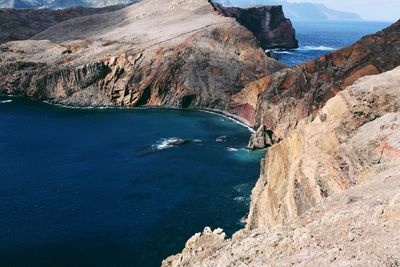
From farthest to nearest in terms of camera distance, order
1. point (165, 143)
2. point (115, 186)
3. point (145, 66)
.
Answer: point (145, 66) → point (165, 143) → point (115, 186)

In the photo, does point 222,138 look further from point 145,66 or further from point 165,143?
point 145,66

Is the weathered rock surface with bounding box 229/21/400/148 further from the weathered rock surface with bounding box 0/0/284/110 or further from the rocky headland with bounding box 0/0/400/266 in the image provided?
the weathered rock surface with bounding box 0/0/284/110

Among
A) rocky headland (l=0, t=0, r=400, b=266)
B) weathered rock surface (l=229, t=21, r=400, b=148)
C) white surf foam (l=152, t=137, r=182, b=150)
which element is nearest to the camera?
rocky headland (l=0, t=0, r=400, b=266)

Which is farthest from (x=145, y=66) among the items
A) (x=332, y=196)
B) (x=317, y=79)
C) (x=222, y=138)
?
(x=332, y=196)

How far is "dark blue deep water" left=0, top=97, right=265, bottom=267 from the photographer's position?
186ft

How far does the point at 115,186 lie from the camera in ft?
247

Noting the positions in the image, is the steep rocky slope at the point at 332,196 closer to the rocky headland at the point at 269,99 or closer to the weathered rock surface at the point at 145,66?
the rocky headland at the point at 269,99

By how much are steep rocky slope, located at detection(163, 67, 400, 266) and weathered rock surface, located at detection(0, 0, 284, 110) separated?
280ft

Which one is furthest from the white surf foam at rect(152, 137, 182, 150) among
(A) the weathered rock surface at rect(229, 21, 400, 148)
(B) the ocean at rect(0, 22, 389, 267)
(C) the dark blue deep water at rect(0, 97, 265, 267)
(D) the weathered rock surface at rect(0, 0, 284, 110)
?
(D) the weathered rock surface at rect(0, 0, 284, 110)

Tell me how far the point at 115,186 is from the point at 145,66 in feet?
242

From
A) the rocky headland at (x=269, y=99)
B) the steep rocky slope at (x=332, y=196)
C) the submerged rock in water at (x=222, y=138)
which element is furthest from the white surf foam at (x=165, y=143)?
the steep rocky slope at (x=332, y=196)

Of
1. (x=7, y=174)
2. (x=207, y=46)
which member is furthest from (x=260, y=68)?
(x=7, y=174)

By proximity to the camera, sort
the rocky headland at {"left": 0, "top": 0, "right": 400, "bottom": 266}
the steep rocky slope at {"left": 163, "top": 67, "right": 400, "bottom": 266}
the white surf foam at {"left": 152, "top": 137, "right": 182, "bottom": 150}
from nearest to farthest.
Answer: the steep rocky slope at {"left": 163, "top": 67, "right": 400, "bottom": 266} < the rocky headland at {"left": 0, "top": 0, "right": 400, "bottom": 266} < the white surf foam at {"left": 152, "top": 137, "right": 182, "bottom": 150}

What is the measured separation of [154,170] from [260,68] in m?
70.7
